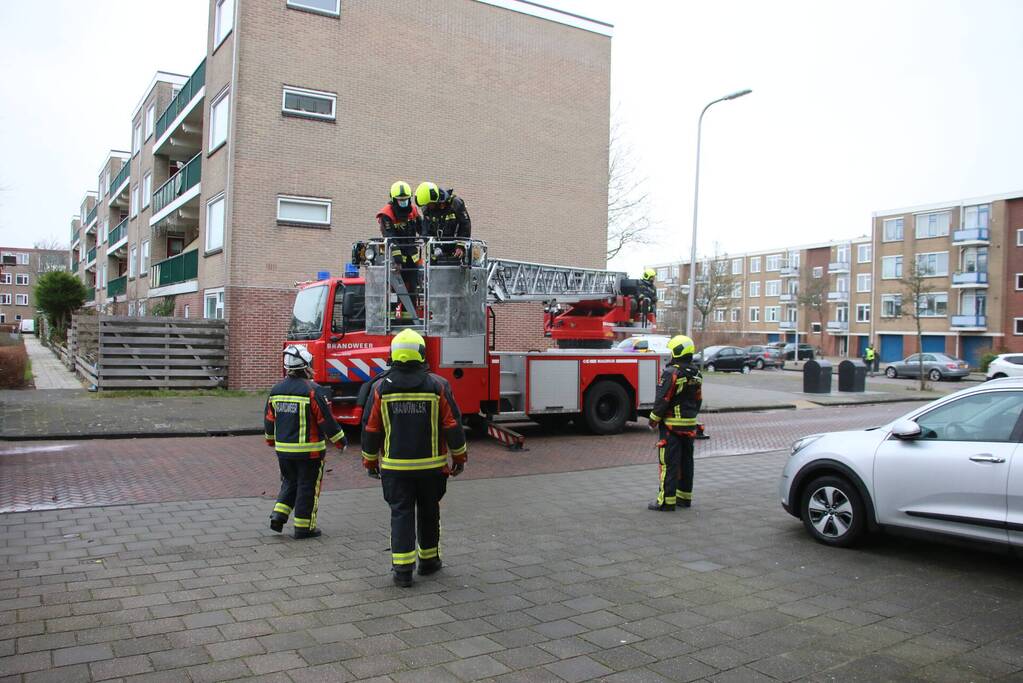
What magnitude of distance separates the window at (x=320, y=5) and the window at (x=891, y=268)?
54666 millimetres

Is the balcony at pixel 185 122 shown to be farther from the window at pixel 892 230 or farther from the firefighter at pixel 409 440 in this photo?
the window at pixel 892 230

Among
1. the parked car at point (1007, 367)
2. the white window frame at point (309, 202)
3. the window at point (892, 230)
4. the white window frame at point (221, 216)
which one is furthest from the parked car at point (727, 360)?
the window at point (892, 230)

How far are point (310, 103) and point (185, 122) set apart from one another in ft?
28.9

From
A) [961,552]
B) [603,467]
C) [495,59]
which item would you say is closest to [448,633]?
[961,552]

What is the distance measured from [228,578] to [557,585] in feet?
7.52

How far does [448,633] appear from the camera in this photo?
14.8ft

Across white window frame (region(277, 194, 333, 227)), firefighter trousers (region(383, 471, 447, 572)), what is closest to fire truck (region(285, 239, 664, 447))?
firefighter trousers (region(383, 471, 447, 572))

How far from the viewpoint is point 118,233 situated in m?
42.7

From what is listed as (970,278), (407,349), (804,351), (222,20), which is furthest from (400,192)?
(970,278)

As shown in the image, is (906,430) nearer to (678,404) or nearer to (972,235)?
(678,404)

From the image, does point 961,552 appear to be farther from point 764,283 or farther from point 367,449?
point 764,283

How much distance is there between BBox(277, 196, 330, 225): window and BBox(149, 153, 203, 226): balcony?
4658mm

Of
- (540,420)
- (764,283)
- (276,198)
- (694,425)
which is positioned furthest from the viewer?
(764,283)

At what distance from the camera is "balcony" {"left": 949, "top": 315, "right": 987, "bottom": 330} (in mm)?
55500
